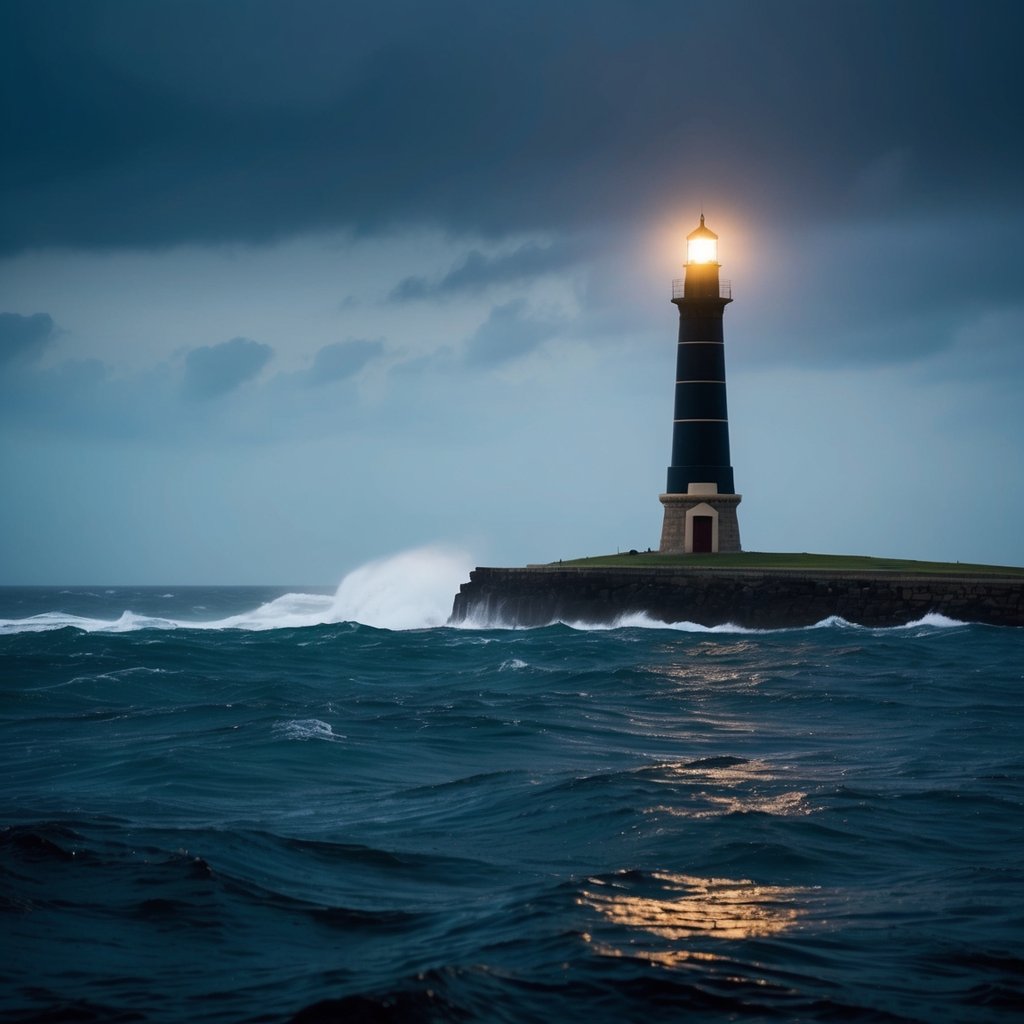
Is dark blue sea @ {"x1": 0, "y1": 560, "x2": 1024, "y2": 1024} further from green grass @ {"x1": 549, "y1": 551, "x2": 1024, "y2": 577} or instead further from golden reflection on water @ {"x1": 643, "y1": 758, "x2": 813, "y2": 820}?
green grass @ {"x1": 549, "y1": 551, "x2": 1024, "y2": 577}

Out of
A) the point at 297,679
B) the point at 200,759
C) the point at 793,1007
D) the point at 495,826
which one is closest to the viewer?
the point at 793,1007

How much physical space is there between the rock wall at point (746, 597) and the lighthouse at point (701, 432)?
16.6 feet

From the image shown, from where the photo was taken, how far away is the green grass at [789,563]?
133ft

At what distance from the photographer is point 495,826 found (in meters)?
11.7

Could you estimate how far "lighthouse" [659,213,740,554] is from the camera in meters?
45.6

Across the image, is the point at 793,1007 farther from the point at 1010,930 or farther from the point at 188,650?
the point at 188,650

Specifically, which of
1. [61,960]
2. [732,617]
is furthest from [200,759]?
[732,617]

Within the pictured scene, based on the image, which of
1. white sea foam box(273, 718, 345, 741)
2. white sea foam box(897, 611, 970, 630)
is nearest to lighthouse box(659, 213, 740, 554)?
white sea foam box(897, 611, 970, 630)

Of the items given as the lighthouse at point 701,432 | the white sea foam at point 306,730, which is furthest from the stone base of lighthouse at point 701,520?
the white sea foam at point 306,730

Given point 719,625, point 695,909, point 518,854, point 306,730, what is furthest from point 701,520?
point 695,909

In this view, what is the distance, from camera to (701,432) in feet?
150

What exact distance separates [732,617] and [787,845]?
28889mm

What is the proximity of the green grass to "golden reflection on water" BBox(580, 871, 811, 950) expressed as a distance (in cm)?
3072

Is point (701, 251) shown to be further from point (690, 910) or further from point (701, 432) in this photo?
point (690, 910)
